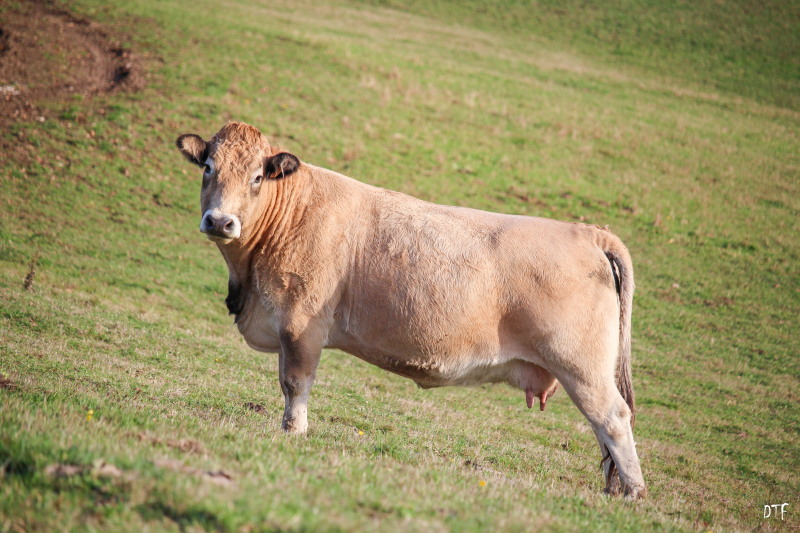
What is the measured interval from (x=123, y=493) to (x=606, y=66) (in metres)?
46.6

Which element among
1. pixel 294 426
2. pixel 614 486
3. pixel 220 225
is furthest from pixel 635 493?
pixel 220 225

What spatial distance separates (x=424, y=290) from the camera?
857 centimetres

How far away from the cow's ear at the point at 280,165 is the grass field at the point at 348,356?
3.08 m

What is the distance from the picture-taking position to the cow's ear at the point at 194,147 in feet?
29.7

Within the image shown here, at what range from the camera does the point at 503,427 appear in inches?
495

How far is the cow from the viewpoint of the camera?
8375 mm

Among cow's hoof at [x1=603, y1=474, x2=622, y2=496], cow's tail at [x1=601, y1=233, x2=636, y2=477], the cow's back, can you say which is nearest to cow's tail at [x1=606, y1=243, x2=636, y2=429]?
cow's tail at [x1=601, y1=233, x2=636, y2=477]

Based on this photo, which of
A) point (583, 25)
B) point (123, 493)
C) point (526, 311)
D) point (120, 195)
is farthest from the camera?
point (583, 25)

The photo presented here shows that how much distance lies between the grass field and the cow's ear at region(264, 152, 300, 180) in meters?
3.08

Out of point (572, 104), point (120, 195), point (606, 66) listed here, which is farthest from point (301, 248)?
point (606, 66)

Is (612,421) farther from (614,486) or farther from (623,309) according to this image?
(623,309)

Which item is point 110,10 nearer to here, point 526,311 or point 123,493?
point 526,311

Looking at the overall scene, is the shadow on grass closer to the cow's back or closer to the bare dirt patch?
the cow's back

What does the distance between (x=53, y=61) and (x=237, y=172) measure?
23351 millimetres
